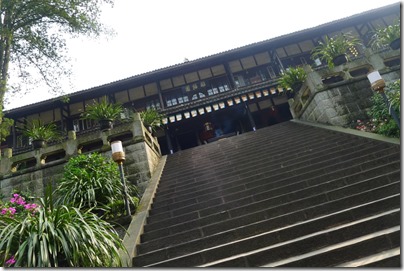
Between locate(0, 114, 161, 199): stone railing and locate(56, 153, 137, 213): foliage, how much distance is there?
4.37ft

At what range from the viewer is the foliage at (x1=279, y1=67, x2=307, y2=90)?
35.4 ft

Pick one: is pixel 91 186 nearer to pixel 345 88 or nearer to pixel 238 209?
pixel 238 209

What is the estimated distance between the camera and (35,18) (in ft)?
32.4

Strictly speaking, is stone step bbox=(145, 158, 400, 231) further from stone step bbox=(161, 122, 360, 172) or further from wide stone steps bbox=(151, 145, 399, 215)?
stone step bbox=(161, 122, 360, 172)

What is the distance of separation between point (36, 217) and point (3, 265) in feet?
2.07

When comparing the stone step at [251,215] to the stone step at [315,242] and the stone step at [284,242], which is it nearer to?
the stone step at [284,242]

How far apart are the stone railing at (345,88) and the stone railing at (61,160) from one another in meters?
6.60

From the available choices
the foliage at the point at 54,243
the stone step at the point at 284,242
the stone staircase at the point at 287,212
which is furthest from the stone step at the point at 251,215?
the foliage at the point at 54,243

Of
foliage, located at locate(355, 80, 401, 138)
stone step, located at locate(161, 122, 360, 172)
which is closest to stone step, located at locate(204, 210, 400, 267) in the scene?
foliage, located at locate(355, 80, 401, 138)

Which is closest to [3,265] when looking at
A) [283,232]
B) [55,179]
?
[283,232]

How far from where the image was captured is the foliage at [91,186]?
567cm

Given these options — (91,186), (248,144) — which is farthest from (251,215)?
(248,144)

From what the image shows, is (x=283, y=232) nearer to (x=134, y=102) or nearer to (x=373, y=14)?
(x=134, y=102)

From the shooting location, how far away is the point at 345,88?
9367 millimetres
